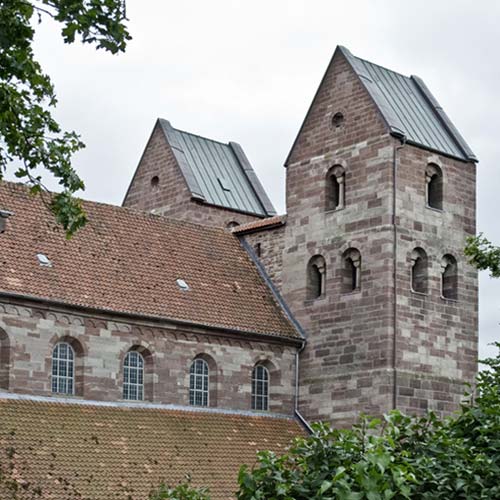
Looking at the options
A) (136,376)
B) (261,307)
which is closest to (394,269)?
(261,307)

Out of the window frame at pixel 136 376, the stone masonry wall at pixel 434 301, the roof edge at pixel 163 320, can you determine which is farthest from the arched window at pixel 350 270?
the window frame at pixel 136 376

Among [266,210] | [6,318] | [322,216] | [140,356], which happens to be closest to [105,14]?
[6,318]

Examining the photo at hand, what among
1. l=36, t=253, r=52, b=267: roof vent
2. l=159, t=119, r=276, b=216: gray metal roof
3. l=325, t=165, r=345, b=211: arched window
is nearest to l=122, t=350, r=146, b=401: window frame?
l=36, t=253, r=52, b=267: roof vent

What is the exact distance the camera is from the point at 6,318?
1220 inches

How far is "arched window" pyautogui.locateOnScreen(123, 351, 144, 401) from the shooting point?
33.6m

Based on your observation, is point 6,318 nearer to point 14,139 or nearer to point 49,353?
point 49,353

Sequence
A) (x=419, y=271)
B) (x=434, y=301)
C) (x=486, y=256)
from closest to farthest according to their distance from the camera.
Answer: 1. (x=486, y=256)
2. (x=434, y=301)
3. (x=419, y=271)

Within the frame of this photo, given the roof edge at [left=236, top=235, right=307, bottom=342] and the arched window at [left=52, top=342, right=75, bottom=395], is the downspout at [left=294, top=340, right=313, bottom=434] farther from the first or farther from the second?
the arched window at [left=52, top=342, right=75, bottom=395]

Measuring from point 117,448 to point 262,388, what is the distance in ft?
25.4

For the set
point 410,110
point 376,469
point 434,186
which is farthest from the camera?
point 410,110

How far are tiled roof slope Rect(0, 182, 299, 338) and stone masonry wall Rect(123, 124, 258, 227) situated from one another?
14.0 ft

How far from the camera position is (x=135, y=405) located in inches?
1312

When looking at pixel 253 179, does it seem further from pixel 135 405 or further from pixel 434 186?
pixel 135 405

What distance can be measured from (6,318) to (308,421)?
10.7 m
